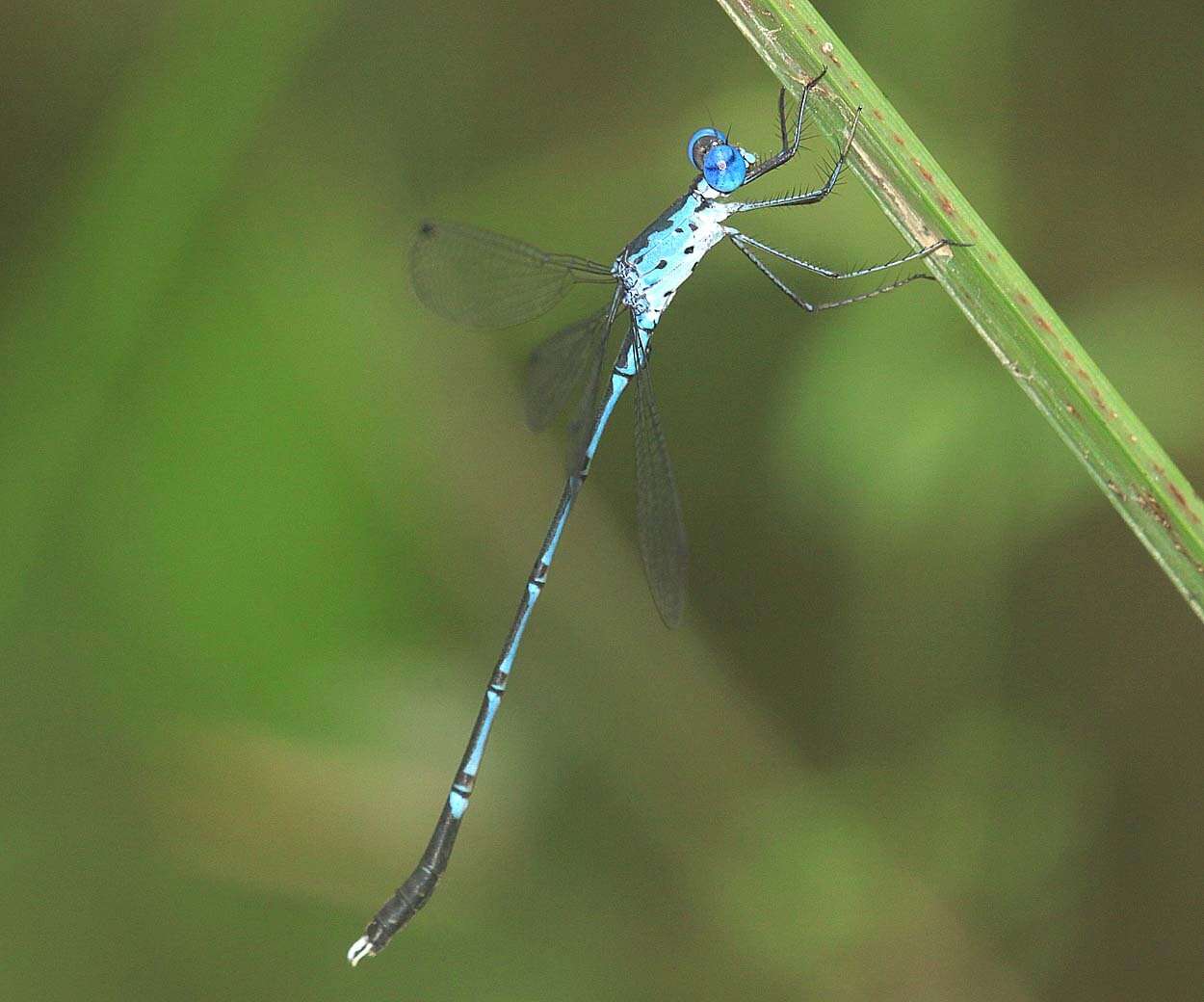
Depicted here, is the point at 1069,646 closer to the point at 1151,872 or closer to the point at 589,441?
the point at 1151,872

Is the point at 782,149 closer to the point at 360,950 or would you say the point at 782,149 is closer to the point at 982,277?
the point at 982,277

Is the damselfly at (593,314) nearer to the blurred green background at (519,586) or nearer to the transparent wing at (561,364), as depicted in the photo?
the transparent wing at (561,364)

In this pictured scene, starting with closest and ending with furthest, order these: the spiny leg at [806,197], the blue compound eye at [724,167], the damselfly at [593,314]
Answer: the spiny leg at [806,197] < the blue compound eye at [724,167] < the damselfly at [593,314]

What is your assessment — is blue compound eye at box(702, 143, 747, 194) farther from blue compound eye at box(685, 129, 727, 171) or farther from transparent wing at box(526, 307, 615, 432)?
transparent wing at box(526, 307, 615, 432)

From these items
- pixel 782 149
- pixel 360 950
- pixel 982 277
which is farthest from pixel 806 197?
pixel 360 950

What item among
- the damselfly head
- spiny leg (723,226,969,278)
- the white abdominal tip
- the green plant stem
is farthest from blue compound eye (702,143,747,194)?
the white abdominal tip

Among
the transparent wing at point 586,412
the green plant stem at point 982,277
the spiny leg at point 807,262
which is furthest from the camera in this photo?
the transparent wing at point 586,412

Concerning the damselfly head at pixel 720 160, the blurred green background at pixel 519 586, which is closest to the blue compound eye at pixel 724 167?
the damselfly head at pixel 720 160

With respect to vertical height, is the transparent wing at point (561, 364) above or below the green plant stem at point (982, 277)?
above
